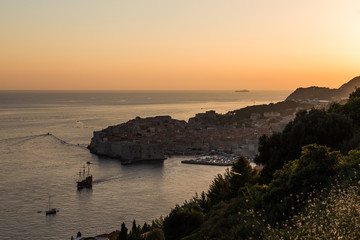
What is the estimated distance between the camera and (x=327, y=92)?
371 ft

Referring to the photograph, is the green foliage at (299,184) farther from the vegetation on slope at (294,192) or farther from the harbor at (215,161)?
the harbor at (215,161)

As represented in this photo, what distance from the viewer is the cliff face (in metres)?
92.9

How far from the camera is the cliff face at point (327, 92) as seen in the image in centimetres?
9294

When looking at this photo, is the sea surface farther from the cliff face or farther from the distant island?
the cliff face

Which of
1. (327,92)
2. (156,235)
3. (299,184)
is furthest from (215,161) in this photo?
(327,92)

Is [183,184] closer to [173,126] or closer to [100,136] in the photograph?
[100,136]

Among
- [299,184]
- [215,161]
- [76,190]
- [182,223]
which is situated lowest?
[76,190]

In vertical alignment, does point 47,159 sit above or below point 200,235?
below

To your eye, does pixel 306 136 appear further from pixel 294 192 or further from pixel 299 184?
pixel 294 192

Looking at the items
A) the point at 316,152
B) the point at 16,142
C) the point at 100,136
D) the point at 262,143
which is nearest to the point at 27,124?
the point at 16,142

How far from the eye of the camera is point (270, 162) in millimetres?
12898

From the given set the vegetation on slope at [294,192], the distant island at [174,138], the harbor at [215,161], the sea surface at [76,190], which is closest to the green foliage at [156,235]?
the vegetation on slope at [294,192]

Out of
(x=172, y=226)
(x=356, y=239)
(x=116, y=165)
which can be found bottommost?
(x=116, y=165)

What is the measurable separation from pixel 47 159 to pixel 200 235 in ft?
108
